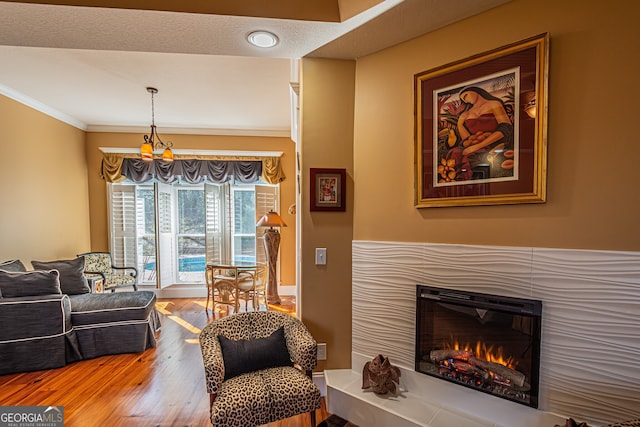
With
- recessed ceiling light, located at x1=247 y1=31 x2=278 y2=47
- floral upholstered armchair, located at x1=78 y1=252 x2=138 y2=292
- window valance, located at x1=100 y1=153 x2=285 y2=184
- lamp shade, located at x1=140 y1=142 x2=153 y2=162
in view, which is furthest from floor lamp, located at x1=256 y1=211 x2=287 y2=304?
recessed ceiling light, located at x1=247 y1=31 x2=278 y2=47

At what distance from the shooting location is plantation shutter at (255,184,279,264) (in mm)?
4969

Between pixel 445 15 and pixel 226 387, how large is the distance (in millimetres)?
2490

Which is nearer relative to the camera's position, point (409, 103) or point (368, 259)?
point (409, 103)

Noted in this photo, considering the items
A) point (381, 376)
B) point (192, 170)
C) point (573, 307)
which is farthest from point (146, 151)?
point (573, 307)

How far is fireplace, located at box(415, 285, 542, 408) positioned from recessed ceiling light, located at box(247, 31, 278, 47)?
1.88 meters

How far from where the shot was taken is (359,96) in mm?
2096

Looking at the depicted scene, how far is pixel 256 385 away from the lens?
1.63m

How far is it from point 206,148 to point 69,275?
2.57 meters

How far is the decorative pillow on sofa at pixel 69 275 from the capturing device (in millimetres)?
3361

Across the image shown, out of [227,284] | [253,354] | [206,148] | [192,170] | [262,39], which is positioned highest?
[262,39]

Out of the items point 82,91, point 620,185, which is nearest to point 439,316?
point 620,185

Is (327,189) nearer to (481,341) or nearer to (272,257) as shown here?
(481,341)

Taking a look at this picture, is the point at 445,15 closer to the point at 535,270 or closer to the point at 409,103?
the point at 409,103

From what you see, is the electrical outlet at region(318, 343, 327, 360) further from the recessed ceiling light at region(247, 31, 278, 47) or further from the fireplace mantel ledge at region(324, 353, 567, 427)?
the recessed ceiling light at region(247, 31, 278, 47)
